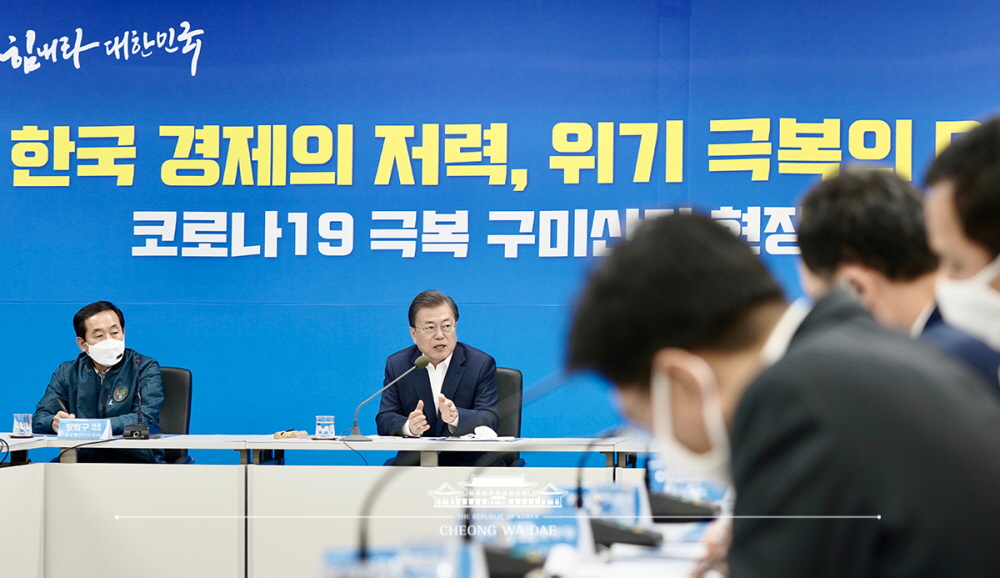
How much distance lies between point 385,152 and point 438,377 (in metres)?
1.48

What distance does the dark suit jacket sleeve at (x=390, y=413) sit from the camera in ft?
11.3

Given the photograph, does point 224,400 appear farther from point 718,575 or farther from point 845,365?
point 845,365

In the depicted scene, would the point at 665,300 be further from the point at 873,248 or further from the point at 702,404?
the point at 873,248

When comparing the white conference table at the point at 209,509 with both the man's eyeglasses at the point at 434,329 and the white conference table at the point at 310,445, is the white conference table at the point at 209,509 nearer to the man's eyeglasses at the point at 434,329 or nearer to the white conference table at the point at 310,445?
the white conference table at the point at 310,445

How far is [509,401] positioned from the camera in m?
3.55

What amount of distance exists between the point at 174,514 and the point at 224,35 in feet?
8.78

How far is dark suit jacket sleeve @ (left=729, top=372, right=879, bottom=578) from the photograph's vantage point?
54 cm

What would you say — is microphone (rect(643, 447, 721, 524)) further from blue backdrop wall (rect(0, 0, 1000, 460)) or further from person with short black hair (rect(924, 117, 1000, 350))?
blue backdrop wall (rect(0, 0, 1000, 460))

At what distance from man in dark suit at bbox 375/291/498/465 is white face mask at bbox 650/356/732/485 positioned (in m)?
2.76

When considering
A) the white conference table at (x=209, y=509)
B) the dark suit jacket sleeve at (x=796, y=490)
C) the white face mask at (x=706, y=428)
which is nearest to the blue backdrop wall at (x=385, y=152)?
the white conference table at (x=209, y=509)

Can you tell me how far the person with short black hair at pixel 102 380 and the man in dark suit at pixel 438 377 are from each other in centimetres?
91

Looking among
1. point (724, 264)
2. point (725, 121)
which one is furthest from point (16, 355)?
point (724, 264)

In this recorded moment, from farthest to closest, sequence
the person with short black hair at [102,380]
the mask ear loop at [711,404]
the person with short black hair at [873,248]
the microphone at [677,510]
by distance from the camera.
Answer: the person with short black hair at [102,380], the microphone at [677,510], the person with short black hair at [873,248], the mask ear loop at [711,404]

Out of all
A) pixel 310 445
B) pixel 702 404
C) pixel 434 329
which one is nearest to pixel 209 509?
pixel 310 445
